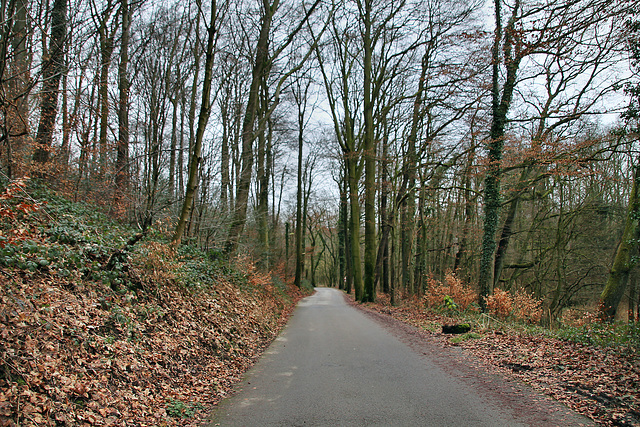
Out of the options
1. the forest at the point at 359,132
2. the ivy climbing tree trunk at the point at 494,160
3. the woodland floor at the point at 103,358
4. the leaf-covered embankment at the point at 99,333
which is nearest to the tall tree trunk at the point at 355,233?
the forest at the point at 359,132

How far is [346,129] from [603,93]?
474 inches

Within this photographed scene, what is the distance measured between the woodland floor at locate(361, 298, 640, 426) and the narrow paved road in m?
0.46

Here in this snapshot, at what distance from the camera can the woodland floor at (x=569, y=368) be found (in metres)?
4.46

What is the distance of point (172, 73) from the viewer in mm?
13688

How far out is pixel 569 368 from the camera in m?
5.88

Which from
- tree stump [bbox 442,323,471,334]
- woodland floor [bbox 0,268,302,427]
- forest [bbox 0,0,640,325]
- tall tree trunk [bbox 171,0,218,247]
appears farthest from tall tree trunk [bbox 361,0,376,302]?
woodland floor [bbox 0,268,302,427]

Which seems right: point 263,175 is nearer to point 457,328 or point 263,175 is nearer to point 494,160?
point 494,160

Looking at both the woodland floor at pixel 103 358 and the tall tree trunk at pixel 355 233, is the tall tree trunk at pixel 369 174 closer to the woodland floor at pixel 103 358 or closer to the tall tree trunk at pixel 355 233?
the tall tree trunk at pixel 355 233

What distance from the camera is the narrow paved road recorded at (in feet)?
13.9

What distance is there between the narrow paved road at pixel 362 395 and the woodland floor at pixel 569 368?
17.9 inches

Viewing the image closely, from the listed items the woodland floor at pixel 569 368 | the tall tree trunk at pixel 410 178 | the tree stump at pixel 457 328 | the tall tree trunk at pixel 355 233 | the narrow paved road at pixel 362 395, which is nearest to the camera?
the narrow paved road at pixel 362 395

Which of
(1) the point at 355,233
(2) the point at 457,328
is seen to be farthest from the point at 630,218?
(1) the point at 355,233

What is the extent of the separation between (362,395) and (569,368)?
3436 millimetres

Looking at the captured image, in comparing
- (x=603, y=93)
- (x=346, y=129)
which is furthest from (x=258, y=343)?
(x=346, y=129)
